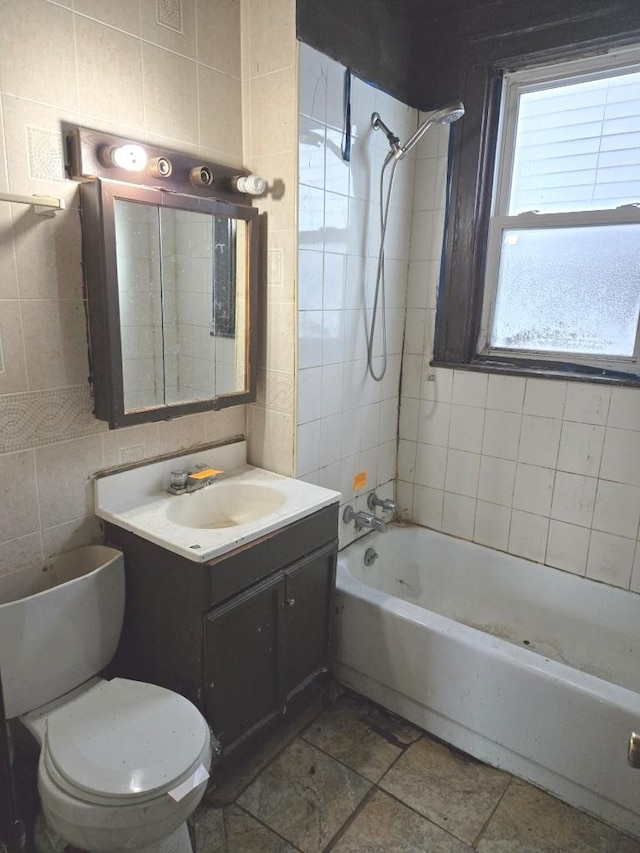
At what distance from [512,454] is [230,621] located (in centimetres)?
132

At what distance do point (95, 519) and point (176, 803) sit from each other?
811 millimetres

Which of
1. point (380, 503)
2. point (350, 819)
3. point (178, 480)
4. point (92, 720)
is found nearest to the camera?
point (92, 720)

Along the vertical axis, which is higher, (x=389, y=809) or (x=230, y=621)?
(x=230, y=621)

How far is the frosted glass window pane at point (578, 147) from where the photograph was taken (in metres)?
1.88

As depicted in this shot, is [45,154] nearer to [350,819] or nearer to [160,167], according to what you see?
[160,167]

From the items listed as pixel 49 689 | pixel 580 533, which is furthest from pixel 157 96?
pixel 580 533

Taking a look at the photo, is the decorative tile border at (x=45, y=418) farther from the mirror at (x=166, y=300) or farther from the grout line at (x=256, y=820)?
the grout line at (x=256, y=820)

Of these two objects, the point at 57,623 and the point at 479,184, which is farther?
the point at 479,184

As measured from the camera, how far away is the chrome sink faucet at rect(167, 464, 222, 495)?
70.6 inches

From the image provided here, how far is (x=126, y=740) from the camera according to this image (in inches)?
49.6

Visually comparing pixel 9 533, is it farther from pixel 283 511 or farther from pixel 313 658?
pixel 313 658

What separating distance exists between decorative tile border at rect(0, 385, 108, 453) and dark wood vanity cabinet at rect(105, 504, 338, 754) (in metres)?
0.32

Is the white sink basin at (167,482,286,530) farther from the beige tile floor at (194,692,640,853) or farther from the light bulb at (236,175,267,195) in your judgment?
the light bulb at (236,175,267,195)

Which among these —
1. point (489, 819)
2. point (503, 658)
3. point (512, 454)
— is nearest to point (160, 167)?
point (512, 454)
